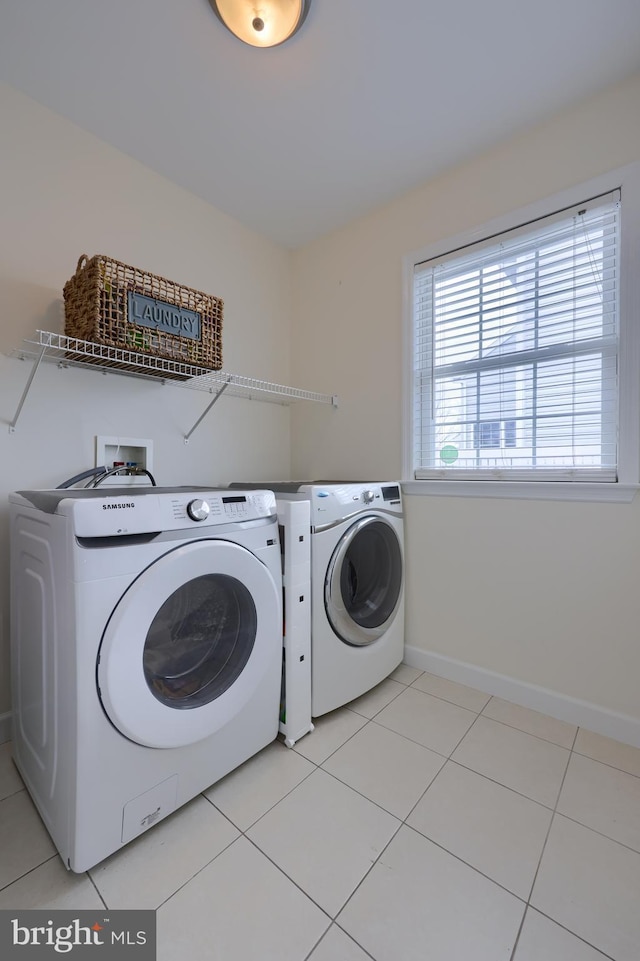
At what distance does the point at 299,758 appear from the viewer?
1351mm

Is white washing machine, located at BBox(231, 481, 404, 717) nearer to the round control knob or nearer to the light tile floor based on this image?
the light tile floor

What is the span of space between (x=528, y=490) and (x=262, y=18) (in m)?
1.82

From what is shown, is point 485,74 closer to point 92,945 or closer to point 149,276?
point 149,276

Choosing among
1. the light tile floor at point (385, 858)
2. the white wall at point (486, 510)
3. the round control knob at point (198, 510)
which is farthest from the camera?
the white wall at point (486, 510)

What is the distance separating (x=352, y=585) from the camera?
1.77 meters

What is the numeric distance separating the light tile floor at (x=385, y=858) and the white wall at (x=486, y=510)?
324mm

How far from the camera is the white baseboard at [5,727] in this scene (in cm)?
143

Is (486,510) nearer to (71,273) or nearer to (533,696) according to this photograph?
(533,696)

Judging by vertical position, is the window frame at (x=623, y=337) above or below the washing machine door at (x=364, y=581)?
above

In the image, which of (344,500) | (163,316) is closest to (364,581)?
(344,500)

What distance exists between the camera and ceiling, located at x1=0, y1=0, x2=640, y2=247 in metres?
1.21

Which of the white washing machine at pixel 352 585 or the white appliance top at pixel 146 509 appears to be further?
the white washing machine at pixel 352 585

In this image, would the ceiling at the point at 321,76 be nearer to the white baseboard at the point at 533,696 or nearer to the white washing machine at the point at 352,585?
the white washing machine at the point at 352,585

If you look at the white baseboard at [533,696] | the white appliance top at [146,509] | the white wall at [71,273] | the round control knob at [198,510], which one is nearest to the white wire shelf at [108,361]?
the white wall at [71,273]
